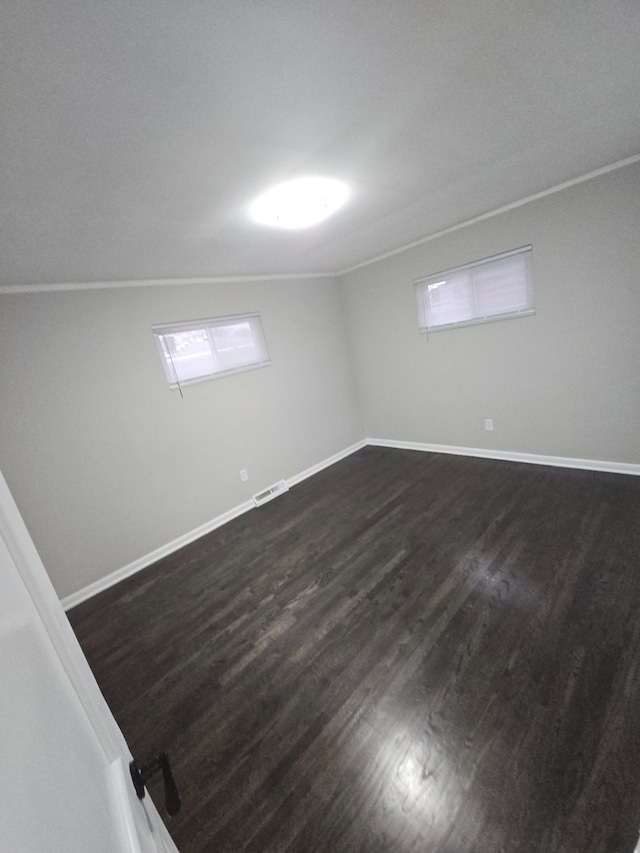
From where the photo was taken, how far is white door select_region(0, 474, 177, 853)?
30 cm

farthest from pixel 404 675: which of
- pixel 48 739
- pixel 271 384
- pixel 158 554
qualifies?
pixel 271 384

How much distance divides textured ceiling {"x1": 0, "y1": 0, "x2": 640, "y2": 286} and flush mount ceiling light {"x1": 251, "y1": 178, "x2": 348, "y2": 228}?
9 centimetres

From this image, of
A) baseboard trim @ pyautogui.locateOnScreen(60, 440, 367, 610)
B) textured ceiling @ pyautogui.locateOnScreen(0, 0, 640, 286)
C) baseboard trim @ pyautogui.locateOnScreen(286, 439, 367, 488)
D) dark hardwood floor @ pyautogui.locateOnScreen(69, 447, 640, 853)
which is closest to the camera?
textured ceiling @ pyautogui.locateOnScreen(0, 0, 640, 286)

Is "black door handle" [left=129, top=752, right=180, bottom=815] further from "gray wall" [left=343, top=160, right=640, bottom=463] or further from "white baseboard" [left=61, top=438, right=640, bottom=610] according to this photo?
"gray wall" [left=343, top=160, right=640, bottom=463]

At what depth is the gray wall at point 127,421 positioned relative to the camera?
8.20 ft

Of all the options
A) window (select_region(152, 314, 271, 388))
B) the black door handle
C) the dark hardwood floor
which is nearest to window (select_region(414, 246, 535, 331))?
the dark hardwood floor

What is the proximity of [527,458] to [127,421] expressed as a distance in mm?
3735

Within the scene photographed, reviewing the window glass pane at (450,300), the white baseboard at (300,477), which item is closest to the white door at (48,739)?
the white baseboard at (300,477)

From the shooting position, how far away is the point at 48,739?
39 cm

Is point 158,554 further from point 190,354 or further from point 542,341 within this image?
point 542,341

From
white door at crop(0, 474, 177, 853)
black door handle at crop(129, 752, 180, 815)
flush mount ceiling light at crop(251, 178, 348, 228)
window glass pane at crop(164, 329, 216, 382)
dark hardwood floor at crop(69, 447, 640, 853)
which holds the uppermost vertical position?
flush mount ceiling light at crop(251, 178, 348, 228)

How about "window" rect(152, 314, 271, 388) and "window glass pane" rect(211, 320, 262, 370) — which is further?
"window glass pane" rect(211, 320, 262, 370)

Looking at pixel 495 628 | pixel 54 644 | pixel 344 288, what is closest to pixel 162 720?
pixel 54 644

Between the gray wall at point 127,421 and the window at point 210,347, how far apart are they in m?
0.09
